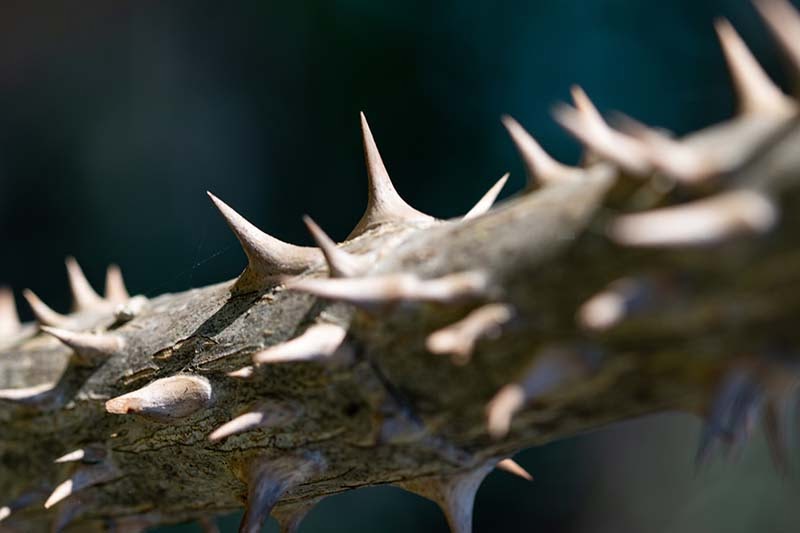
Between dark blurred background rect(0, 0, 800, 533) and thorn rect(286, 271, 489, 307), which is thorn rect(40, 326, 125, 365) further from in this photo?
dark blurred background rect(0, 0, 800, 533)

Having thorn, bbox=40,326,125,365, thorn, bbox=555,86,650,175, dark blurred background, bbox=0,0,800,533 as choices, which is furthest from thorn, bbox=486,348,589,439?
dark blurred background, bbox=0,0,800,533

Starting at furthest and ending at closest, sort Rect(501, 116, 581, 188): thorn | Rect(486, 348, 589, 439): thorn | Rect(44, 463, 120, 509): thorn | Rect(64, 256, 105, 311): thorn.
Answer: Rect(64, 256, 105, 311): thorn, Rect(44, 463, 120, 509): thorn, Rect(501, 116, 581, 188): thorn, Rect(486, 348, 589, 439): thorn

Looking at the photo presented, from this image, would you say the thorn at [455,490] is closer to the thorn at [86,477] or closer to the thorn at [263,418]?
the thorn at [263,418]

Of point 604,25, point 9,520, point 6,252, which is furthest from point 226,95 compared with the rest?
point 9,520

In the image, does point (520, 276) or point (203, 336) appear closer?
point (520, 276)

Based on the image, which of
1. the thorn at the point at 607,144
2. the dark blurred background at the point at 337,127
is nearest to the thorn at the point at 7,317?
the thorn at the point at 607,144

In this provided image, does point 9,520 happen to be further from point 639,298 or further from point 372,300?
point 639,298

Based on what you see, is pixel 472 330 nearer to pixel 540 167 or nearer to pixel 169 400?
pixel 540 167
